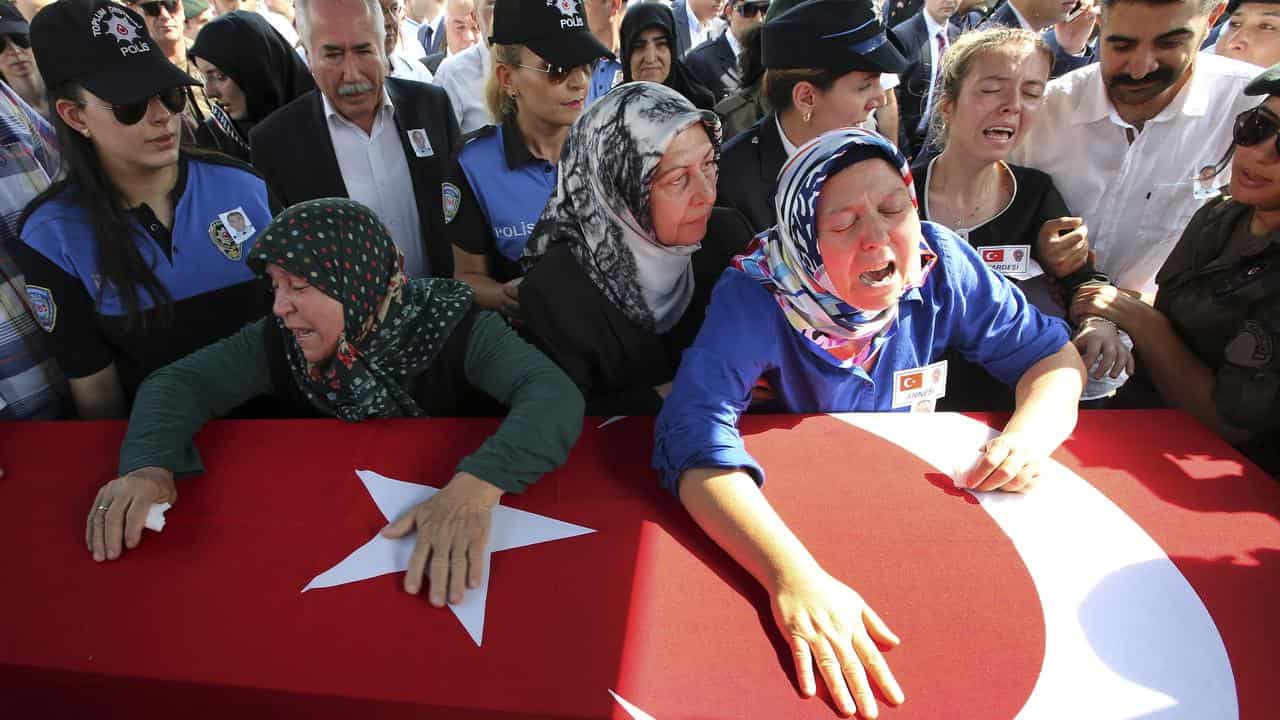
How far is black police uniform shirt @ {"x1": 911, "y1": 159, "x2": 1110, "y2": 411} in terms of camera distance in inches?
88.0

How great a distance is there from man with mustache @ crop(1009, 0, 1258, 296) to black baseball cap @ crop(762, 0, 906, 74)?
682mm

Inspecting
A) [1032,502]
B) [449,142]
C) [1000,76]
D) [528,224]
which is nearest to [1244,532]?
[1032,502]

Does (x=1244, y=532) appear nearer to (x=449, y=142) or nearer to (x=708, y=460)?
(x=708, y=460)

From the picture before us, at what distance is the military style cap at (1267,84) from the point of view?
5.60 ft

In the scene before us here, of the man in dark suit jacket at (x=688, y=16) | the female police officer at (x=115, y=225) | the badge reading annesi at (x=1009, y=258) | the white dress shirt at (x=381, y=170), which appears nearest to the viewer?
the female police officer at (x=115, y=225)

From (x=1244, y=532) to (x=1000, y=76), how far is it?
1616 mm

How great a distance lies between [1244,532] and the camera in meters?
1.37

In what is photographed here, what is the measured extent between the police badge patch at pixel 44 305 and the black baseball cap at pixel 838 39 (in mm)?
2488

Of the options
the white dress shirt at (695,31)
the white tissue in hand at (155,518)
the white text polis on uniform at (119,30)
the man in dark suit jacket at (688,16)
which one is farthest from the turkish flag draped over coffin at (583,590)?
the white dress shirt at (695,31)

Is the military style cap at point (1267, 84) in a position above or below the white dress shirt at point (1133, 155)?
above

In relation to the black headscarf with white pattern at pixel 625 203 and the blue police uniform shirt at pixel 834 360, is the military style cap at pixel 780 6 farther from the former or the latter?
the blue police uniform shirt at pixel 834 360

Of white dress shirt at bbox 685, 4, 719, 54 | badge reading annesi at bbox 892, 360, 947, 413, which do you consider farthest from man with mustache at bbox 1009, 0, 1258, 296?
white dress shirt at bbox 685, 4, 719, 54

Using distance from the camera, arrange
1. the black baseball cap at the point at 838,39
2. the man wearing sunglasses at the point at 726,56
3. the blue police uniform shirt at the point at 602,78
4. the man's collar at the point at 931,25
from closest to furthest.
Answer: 1. the black baseball cap at the point at 838,39
2. the blue police uniform shirt at the point at 602,78
3. the man's collar at the point at 931,25
4. the man wearing sunglasses at the point at 726,56

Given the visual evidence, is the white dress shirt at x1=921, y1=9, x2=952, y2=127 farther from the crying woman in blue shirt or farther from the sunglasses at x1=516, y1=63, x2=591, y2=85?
the crying woman in blue shirt
